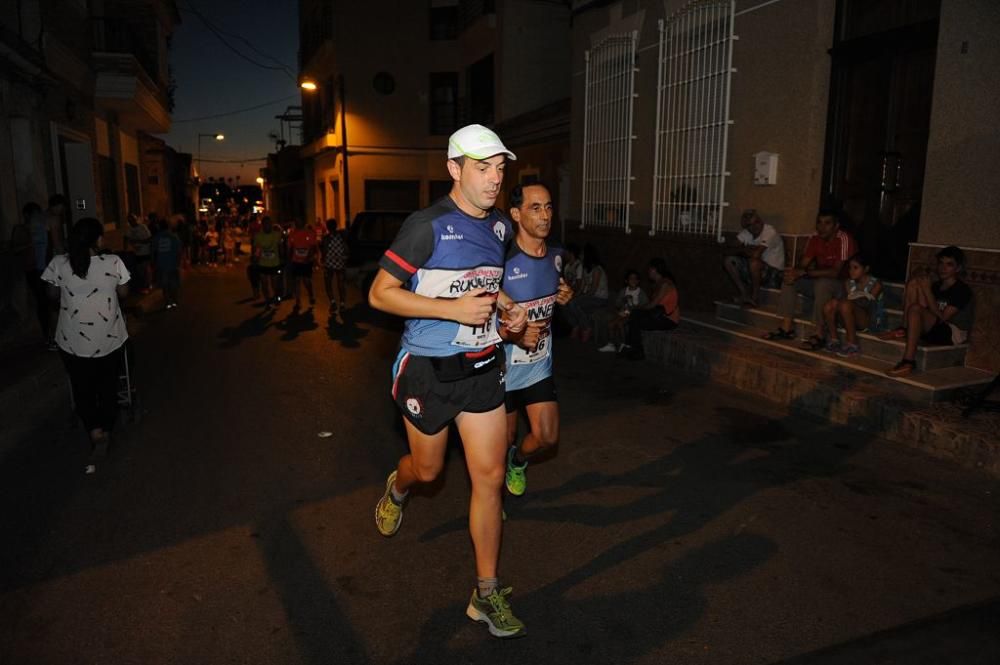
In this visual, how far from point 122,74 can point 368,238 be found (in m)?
7.18

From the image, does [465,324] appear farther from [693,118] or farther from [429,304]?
[693,118]

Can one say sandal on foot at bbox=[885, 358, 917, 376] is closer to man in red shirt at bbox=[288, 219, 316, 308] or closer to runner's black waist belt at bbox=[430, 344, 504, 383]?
runner's black waist belt at bbox=[430, 344, 504, 383]

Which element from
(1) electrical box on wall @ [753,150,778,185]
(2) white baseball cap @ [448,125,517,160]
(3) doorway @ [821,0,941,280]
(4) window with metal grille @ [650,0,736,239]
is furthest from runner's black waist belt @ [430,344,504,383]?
(4) window with metal grille @ [650,0,736,239]

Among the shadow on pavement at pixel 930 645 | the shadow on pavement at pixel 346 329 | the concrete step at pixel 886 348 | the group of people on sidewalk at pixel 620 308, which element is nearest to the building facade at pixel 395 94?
the shadow on pavement at pixel 346 329

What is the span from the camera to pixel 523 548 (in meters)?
4.35

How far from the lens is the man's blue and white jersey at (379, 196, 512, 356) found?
339 cm

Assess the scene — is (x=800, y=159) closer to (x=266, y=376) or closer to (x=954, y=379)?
(x=954, y=379)

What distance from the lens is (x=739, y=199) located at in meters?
10.4

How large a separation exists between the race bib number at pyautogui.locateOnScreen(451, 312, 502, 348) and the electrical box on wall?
7.23 meters

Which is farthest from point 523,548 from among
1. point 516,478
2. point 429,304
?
point 429,304

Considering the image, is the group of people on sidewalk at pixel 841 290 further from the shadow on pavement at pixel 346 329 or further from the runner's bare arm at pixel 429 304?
the shadow on pavement at pixel 346 329

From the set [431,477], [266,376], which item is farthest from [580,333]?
[431,477]

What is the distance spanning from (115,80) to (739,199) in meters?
15.2

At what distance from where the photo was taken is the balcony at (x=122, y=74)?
17859mm
